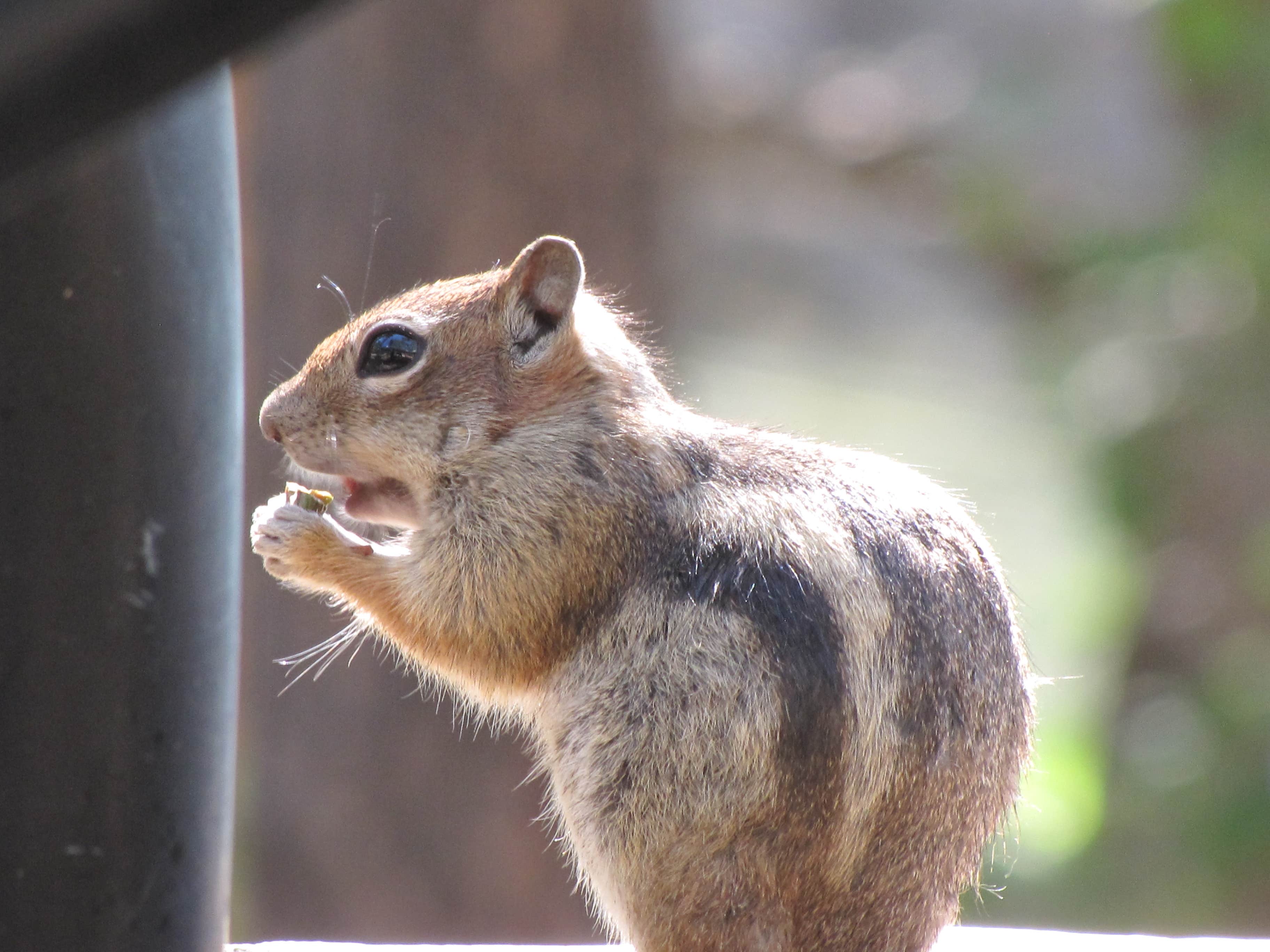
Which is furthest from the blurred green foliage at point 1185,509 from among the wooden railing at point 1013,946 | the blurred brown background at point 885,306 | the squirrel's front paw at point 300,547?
the squirrel's front paw at point 300,547

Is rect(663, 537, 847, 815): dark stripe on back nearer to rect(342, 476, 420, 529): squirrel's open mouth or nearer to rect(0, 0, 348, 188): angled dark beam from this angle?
rect(342, 476, 420, 529): squirrel's open mouth

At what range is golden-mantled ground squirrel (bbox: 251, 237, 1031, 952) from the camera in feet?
6.94

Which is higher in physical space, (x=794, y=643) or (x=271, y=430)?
(x=271, y=430)

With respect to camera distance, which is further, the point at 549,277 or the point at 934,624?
the point at 549,277

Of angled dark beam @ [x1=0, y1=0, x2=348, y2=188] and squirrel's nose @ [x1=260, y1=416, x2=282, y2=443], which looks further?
squirrel's nose @ [x1=260, y1=416, x2=282, y2=443]

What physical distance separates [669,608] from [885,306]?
9.92 metres

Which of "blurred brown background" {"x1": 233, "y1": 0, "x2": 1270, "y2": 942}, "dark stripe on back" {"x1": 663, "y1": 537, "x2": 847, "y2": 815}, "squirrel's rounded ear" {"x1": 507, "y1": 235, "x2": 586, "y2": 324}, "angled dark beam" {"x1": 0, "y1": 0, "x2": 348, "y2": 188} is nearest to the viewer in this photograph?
"angled dark beam" {"x1": 0, "y1": 0, "x2": 348, "y2": 188}

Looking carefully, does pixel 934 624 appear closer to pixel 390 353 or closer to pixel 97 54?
pixel 390 353

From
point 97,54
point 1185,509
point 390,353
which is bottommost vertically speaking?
point 1185,509

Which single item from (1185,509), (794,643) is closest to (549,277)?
(794,643)

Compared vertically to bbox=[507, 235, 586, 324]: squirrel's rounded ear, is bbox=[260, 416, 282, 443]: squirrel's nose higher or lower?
lower

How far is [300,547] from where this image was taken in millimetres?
2648

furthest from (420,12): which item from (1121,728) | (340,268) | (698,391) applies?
(1121,728)

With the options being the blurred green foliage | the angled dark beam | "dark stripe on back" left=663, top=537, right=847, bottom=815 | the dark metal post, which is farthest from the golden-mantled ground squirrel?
the blurred green foliage
